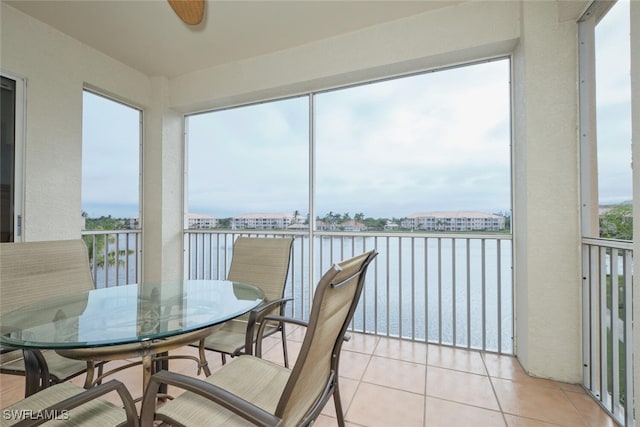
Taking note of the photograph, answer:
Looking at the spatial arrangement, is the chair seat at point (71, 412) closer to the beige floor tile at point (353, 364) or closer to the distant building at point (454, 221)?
the beige floor tile at point (353, 364)

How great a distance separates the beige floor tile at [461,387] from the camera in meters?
1.79

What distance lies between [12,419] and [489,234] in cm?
293

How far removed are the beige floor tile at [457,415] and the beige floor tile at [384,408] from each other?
0.18 feet

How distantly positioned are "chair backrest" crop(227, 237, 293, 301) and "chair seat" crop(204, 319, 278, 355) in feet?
0.79

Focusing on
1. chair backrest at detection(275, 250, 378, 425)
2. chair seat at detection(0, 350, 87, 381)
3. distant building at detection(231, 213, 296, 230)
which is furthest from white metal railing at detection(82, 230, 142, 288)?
chair backrest at detection(275, 250, 378, 425)

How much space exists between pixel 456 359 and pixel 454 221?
1.13m

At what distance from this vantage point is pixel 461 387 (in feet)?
6.36

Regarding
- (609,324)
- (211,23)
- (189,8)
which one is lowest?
(609,324)

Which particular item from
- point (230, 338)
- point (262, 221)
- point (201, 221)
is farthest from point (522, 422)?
point (201, 221)

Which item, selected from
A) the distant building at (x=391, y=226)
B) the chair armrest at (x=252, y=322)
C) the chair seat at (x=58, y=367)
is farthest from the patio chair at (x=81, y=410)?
Result: the distant building at (x=391, y=226)

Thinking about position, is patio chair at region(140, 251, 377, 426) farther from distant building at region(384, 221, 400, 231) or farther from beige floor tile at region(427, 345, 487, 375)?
distant building at region(384, 221, 400, 231)

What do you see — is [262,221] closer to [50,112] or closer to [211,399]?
[50,112]

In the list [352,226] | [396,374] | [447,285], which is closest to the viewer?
[396,374]

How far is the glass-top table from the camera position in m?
1.15
